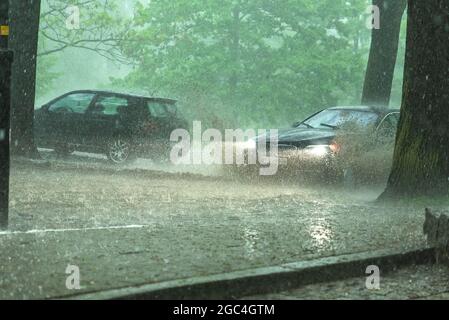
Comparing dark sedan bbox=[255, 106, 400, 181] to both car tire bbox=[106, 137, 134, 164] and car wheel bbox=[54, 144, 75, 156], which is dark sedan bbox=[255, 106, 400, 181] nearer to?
car tire bbox=[106, 137, 134, 164]

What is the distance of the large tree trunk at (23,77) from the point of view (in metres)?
14.7

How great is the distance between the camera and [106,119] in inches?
670

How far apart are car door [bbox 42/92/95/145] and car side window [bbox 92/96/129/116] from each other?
25cm

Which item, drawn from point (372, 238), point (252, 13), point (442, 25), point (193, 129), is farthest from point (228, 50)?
point (372, 238)

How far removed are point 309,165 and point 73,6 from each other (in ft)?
66.5

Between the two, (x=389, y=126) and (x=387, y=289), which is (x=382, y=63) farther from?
(x=387, y=289)

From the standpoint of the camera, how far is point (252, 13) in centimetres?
3606

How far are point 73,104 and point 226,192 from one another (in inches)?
268

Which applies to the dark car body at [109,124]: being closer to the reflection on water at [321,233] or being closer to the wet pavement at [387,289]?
the reflection on water at [321,233]

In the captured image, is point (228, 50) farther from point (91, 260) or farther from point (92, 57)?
point (92, 57)

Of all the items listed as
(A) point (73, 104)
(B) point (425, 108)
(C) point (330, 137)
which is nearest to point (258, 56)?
(A) point (73, 104)

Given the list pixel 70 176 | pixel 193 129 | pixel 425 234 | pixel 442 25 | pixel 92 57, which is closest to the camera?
pixel 425 234

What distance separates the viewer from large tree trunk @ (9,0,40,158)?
1469 cm

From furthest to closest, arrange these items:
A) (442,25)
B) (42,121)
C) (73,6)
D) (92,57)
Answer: (92,57) < (73,6) < (42,121) < (442,25)
